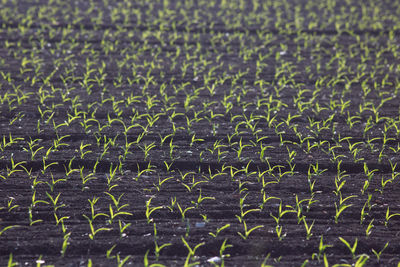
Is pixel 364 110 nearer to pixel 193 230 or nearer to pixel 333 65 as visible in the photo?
pixel 333 65

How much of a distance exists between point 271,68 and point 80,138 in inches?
110

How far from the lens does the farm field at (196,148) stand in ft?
8.49

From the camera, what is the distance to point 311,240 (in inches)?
104

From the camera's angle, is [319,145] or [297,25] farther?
[297,25]

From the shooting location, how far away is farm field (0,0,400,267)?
2.59 m

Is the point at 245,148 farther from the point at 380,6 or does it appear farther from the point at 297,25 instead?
the point at 380,6

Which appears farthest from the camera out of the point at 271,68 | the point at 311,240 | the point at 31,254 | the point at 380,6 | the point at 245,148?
the point at 380,6

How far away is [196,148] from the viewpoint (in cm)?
370

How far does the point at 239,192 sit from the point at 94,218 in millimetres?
940

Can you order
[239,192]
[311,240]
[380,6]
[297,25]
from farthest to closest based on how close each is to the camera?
[380,6] → [297,25] → [239,192] → [311,240]

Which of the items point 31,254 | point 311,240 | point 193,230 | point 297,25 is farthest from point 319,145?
point 297,25

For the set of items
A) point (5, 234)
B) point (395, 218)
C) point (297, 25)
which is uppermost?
point (297, 25)

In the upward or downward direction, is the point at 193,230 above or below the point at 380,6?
Answer: below

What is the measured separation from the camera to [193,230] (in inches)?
106
